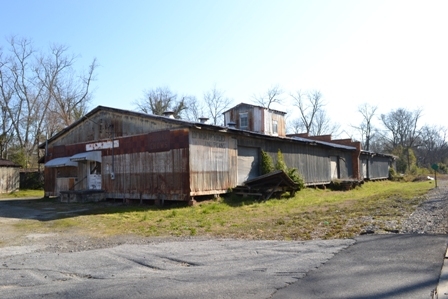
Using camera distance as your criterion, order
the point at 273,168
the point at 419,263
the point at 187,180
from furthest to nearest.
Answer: the point at 273,168
the point at 187,180
the point at 419,263

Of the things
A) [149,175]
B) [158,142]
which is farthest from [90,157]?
[158,142]

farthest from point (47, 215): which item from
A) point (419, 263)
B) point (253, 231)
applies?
point (419, 263)

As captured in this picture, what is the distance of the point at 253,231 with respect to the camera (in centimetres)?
1015

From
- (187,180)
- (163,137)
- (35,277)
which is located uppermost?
(163,137)

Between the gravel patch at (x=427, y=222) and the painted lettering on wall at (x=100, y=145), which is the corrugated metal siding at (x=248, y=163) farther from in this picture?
the gravel patch at (x=427, y=222)

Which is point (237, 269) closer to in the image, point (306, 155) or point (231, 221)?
point (231, 221)

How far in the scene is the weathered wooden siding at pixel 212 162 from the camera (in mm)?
17125

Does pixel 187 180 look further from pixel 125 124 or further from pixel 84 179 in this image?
pixel 84 179

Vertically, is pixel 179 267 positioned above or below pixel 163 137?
below

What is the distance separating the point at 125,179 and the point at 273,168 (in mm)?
8147

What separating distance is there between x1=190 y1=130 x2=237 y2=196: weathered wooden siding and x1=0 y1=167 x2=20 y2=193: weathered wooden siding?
839 inches

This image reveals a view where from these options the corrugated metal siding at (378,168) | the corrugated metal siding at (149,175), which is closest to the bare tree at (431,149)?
the corrugated metal siding at (378,168)

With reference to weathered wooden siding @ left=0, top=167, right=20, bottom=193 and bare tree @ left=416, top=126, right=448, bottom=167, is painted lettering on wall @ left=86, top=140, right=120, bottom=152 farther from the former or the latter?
bare tree @ left=416, top=126, right=448, bottom=167

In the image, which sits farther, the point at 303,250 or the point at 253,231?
the point at 253,231
